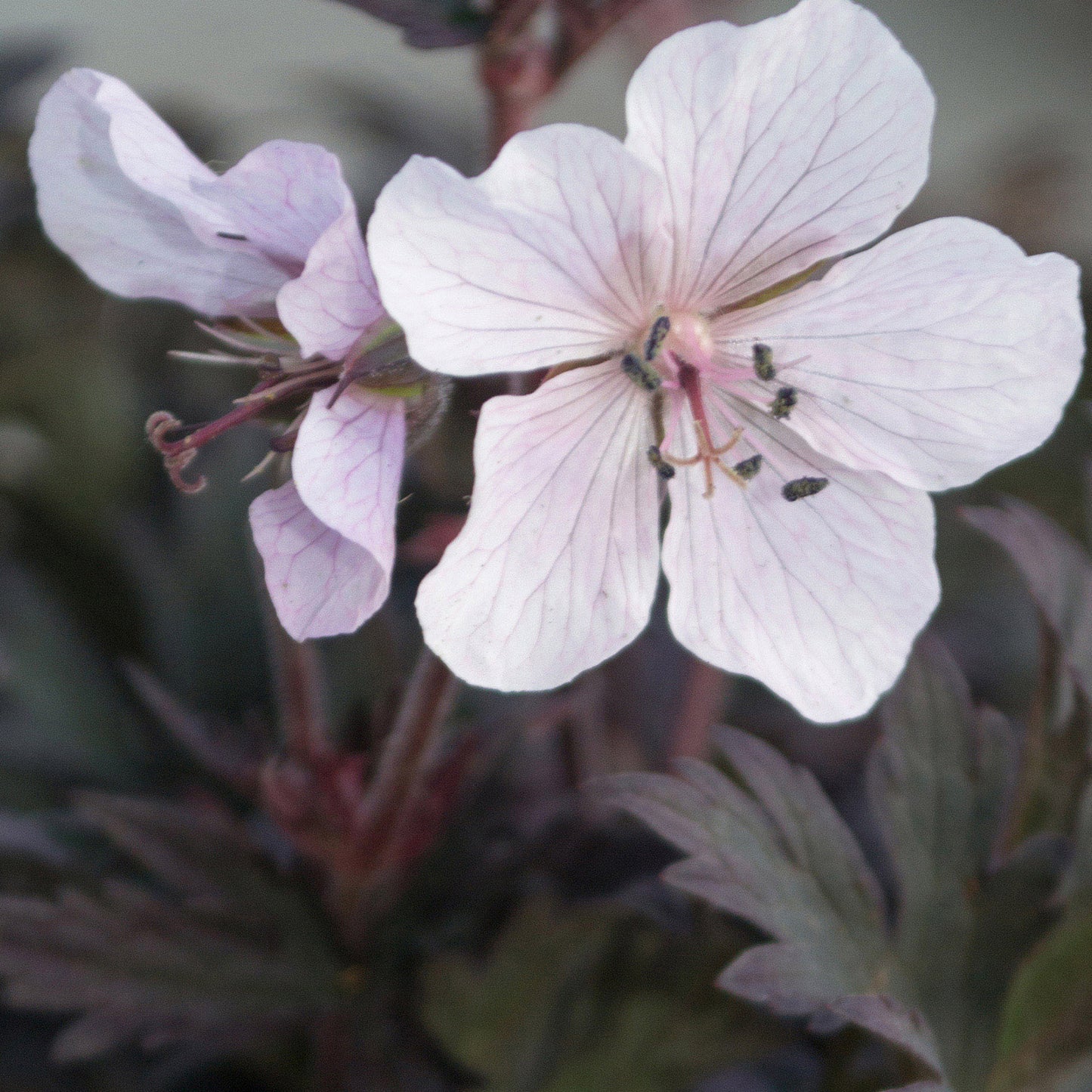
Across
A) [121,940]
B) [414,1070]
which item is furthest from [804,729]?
[121,940]

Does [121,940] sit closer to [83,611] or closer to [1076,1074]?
[83,611]

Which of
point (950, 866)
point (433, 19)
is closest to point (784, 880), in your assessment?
point (950, 866)

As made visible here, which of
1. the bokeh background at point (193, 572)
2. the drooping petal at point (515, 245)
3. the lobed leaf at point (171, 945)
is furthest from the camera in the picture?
the bokeh background at point (193, 572)

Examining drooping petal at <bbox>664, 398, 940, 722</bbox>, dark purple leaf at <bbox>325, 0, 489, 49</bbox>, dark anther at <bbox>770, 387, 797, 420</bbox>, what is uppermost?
dark purple leaf at <bbox>325, 0, 489, 49</bbox>

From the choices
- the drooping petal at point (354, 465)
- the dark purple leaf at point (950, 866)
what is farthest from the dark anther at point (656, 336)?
the dark purple leaf at point (950, 866)

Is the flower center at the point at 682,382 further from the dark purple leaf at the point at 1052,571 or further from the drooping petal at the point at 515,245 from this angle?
the dark purple leaf at the point at 1052,571

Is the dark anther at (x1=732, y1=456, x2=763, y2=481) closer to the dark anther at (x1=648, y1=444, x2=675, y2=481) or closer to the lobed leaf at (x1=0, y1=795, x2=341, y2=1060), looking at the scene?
the dark anther at (x1=648, y1=444, x2=675, y2=481)

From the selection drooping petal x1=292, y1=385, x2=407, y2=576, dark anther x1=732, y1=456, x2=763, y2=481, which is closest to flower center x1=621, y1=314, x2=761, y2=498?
dark anther x1=732, y1=456, x2=763, y2=481

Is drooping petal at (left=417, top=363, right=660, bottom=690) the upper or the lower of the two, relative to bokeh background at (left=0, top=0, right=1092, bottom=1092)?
upper
